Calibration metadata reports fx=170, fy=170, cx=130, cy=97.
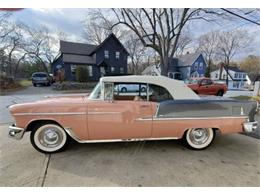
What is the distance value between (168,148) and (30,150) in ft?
8.85

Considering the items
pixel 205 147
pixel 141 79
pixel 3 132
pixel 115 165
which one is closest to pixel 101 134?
pixel 115 165

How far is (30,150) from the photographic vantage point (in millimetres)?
3281

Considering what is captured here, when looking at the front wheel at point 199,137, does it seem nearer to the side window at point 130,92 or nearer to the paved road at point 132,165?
the paved road at point 132,165

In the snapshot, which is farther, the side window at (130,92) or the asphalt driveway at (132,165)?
the side window at (130,92)

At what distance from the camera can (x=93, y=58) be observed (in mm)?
24719

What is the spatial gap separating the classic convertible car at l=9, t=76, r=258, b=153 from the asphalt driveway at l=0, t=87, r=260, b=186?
10.5 inches

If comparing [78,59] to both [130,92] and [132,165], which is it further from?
[132,165]

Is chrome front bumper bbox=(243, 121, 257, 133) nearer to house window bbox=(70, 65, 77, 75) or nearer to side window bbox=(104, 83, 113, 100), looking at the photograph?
side window bbox=(104, 83, 113, 100)

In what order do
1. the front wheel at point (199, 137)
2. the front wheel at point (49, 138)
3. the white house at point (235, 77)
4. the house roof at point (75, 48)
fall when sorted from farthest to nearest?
the white house at point (235, 77)
the house roof at point (75, 48)
the front wheel at point (199, 137)
the front wheel at point (49, 138)

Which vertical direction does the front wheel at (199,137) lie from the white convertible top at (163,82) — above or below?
below

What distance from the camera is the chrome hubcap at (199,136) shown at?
11.1 ft

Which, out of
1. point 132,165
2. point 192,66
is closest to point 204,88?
point 132,165

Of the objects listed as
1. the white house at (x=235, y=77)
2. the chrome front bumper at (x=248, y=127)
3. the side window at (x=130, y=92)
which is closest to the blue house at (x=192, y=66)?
the white house at (x=235, y=77)

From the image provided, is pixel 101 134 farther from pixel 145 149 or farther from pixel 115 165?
pixel 145 149
